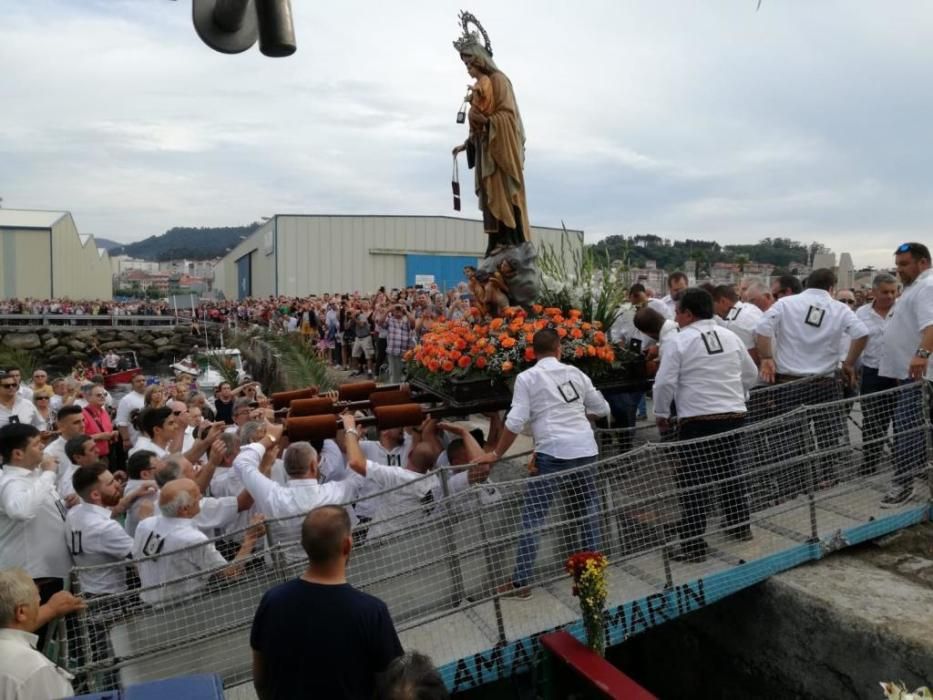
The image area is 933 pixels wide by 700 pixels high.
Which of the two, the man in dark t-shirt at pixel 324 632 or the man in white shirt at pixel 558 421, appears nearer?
the man in dark t-shirt at pixel 324 632

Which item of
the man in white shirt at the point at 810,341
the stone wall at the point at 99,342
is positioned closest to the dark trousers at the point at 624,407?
the man in white shirt at the point at 810,341

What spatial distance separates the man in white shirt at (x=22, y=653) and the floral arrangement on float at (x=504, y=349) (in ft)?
11.8

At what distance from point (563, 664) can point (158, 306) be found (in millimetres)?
54989

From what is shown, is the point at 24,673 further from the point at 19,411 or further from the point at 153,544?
the point at 19,411

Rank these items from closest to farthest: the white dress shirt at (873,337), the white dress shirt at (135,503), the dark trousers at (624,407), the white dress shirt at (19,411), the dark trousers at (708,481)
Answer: the dark trousers at (708,481)
the white dress shirt at (135,503)
the white dress shirt at (873,337)
the dark trousers at (624,407)
the white dress shirt at (19,411)

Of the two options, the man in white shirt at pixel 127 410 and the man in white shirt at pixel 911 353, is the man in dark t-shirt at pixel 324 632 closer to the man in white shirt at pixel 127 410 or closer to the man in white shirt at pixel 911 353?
the man in white shirt at pixel 911 353

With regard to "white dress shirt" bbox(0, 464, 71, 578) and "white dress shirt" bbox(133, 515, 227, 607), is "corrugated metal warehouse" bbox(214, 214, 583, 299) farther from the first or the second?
"white dress shirt" bbox(133, 515, 227, 607)

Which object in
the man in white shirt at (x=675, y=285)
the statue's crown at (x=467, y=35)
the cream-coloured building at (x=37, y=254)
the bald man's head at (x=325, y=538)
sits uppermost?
the cream-coloured building at (x=37, y=254)

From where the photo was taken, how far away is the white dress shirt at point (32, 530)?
4.83 m

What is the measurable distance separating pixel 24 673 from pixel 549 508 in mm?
2893

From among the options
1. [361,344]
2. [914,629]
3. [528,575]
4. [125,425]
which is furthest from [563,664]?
[361,344]

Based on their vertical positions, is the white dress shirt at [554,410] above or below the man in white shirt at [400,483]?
above

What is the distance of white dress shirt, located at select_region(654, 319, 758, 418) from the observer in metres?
5.24

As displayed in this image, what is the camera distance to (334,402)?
22.0 feet
